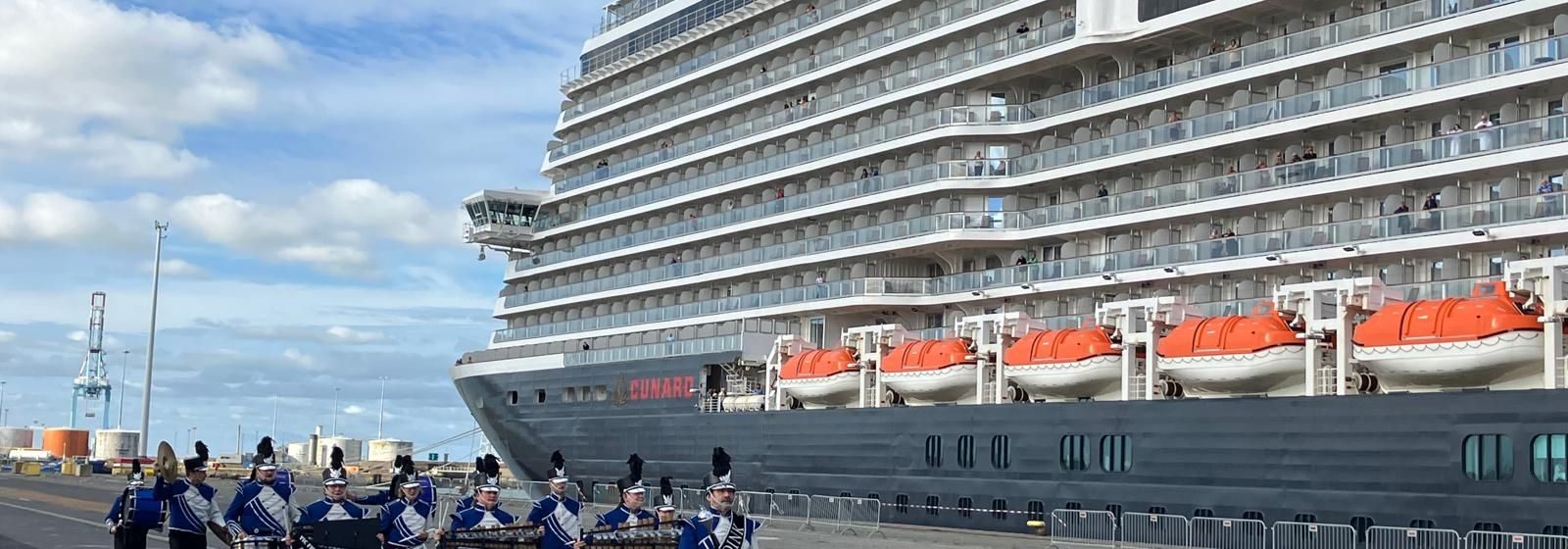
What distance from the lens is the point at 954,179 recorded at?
42.3m

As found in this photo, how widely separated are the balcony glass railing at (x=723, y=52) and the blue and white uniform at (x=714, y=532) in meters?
33.6

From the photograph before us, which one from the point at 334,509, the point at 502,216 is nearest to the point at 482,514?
the point at 334,509

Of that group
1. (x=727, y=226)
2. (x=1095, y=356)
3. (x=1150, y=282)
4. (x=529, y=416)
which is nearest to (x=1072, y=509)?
(x=1095, y=356)

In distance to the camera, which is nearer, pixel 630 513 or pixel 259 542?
pixel 630 513

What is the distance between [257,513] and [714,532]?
627cm

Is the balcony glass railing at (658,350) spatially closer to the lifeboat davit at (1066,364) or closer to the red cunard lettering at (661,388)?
the red cunard lettering at (661,388)

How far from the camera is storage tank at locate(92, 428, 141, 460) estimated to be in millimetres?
121438

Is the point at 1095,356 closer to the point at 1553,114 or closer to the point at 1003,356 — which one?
the point at 1003,356

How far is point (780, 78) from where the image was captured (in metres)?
50.6

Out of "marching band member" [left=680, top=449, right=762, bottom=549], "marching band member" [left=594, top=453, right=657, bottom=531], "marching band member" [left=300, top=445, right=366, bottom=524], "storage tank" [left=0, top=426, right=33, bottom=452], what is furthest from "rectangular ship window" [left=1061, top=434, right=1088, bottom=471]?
"storage tank" [left=0, top=426, right=33, bottom=452]

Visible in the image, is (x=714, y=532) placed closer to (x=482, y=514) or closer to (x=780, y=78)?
(x=482, y=514)

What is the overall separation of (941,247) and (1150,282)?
23.1ft

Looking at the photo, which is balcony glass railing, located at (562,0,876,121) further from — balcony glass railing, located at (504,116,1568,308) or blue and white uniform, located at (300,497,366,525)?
→ blue and white uniform, located at (300,497,366,525)

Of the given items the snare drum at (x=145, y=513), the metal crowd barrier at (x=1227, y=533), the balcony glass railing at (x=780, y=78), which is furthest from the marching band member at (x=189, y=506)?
the balcony glass railing at (x=780, y=78)
